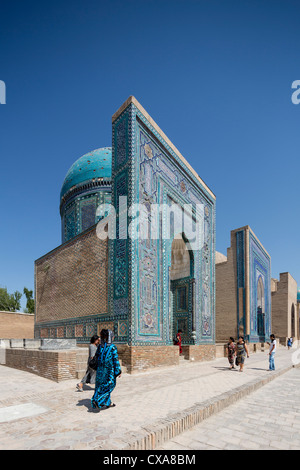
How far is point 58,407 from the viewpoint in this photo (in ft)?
14.8

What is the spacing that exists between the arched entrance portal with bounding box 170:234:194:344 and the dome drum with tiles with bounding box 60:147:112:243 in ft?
16.8

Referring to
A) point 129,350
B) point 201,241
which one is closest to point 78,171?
point 201,241

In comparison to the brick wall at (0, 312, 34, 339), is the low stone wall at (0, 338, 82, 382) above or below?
above

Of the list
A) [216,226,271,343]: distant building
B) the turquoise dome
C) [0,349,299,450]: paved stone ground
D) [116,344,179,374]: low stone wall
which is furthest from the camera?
[216,226,271,343]: distant building

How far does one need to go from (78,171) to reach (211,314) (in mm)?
10344

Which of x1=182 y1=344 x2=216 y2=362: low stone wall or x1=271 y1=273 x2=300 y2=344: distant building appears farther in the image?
x1=271 y1=273 x2=300 y2=344: distant building

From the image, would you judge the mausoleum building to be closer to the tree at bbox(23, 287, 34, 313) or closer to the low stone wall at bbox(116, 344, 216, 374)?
the low stone wall at bbox(116, 344, 216, 374)

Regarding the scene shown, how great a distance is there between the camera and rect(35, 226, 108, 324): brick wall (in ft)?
35.4

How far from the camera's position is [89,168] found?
59.3 ft

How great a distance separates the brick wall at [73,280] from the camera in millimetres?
10781

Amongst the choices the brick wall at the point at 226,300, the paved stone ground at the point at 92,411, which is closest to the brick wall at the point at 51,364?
the paved stone ground at the point at 92,411

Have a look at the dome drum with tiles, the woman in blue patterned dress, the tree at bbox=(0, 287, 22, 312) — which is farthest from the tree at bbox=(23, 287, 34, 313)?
the woman in blue patterned dress
